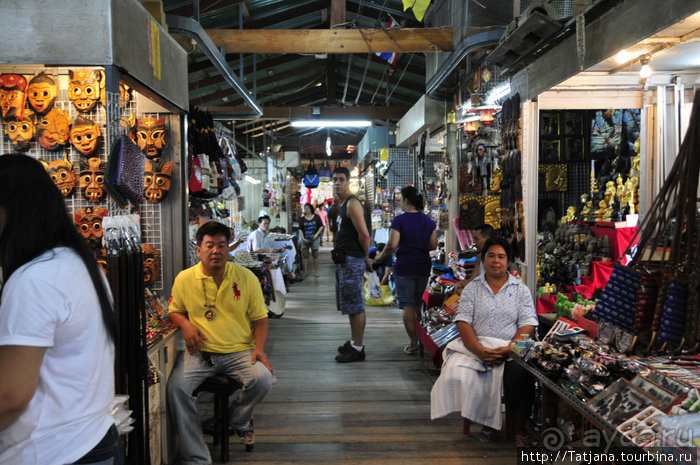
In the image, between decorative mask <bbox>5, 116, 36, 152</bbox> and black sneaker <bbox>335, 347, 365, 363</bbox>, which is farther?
black sneaker <bbox>335, 347, 365, 363</bbox>

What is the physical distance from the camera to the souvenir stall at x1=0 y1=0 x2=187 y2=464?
2391 millimetres

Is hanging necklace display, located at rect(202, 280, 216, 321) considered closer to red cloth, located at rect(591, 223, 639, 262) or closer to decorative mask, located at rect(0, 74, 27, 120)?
decorative mask, located at rect(0, 74, 27, 120)

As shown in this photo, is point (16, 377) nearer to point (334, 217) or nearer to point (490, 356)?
point (490, 356)

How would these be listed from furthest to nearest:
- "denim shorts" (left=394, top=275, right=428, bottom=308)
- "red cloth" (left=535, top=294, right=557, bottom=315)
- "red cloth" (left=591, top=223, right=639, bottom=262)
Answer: "denim shorts" (left=394, top=275, right=428, bottom=308) → "red cloth" (left=591, top=223, right=639, bottom=262) → "red cloth" (left=535, top=294, right=557, bottom=315)

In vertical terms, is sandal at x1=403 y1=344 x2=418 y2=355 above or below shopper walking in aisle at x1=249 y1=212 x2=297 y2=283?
below

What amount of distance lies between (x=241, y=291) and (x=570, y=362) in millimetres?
1951

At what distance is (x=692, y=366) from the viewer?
2.43 metres

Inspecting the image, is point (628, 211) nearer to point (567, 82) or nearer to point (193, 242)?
point (567, 82)

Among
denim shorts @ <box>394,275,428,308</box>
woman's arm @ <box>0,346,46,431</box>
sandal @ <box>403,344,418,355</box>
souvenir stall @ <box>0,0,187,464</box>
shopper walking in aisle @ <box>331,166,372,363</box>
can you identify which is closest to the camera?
woman's arm @ <box>0,346,46,431</box>

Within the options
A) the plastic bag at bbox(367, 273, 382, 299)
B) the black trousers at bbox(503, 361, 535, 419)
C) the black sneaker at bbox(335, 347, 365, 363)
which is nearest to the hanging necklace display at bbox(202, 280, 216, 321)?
Answer: the black trousers at bbox(503, 361, 535, 419)

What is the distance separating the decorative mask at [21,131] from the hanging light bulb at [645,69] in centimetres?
385

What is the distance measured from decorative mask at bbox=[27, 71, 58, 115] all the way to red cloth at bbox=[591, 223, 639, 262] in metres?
4.47

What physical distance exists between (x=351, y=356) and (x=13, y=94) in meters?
3.69

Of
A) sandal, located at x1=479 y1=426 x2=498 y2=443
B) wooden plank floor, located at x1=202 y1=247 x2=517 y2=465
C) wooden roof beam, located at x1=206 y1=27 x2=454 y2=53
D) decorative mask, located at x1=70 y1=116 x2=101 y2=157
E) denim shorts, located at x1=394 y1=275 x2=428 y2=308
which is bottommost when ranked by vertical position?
wooden plank floor, located at x1=202 y1=247 x2=517 y2=465
